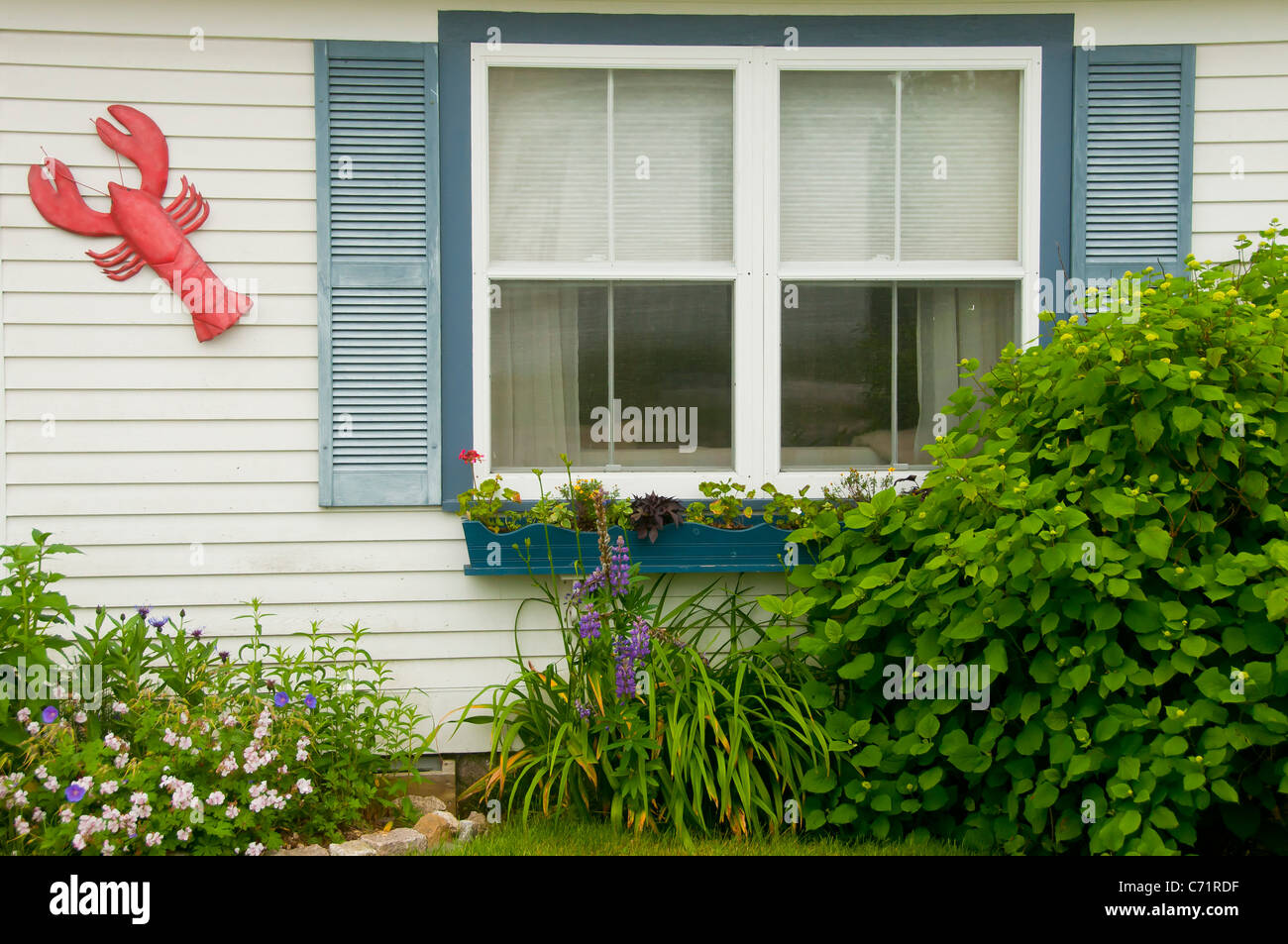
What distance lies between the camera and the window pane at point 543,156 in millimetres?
3852

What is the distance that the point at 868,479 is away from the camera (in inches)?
149

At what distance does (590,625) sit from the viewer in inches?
130

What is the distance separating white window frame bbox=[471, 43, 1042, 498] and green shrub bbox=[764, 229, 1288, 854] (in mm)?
722

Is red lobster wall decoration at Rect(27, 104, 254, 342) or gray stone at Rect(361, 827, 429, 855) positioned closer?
gray stone at Rect(361, 827, 429, 855)

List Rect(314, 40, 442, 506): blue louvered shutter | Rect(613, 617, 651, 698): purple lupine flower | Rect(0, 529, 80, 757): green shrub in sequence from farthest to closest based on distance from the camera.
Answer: Rect(314, 40, 442, 506): blue louvered shutter → Rect(613, 617, 651, 698): purple lupine flower → Rect(0, 529, 80, 757): green shrub

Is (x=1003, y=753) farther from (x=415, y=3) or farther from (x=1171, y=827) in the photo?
(x=415, y=3)

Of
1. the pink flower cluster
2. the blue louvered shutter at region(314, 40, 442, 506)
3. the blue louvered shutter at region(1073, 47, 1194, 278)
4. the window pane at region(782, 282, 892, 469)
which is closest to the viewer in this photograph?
the pink flower cluster

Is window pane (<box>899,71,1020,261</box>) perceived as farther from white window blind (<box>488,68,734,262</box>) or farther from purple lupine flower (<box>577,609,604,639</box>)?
purple lupine flower (<box>577,609,604,639</box>)

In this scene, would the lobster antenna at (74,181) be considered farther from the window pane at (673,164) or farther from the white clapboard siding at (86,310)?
the window pane at (673,164)

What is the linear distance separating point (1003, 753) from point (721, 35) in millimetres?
2817

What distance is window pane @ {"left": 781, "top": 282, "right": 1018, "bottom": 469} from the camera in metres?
3.94

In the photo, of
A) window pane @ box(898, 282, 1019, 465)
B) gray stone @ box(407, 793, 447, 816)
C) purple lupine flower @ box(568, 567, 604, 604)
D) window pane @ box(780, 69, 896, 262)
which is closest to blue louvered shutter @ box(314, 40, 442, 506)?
purple lupine flower @ box(568, 567, 604, 604)

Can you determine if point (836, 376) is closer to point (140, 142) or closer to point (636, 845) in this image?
point (636, 845)

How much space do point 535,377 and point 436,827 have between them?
5.65 ft
